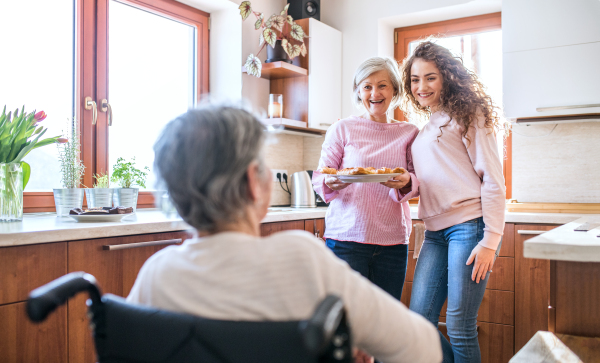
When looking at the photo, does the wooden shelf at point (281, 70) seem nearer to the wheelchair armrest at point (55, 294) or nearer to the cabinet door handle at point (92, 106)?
the cabinet door handle at point (92, 106)

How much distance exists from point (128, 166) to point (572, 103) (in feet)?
7.70

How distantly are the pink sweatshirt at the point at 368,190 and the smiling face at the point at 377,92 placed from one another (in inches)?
2.3

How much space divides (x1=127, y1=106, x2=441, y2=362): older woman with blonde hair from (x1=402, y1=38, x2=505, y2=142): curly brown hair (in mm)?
1097

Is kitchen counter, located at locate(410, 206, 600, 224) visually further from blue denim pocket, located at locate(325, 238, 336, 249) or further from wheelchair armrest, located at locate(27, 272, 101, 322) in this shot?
wheelchair armrest, located at locate(27, 272, 101, 322)

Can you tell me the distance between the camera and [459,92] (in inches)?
67.2

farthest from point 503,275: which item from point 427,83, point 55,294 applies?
point 55,294

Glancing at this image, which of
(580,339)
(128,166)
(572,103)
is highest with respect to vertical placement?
(572,103)

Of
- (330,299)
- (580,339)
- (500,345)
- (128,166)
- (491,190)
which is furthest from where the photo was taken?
(500,345)

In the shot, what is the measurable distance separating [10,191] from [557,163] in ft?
9.43

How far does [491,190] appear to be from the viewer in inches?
62.4

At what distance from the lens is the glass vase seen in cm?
177

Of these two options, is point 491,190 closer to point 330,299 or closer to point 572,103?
point 330,299

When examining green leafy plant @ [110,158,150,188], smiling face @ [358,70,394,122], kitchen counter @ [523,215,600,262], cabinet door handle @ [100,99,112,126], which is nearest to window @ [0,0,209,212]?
cabinet door handle @ [100,99,112,126]

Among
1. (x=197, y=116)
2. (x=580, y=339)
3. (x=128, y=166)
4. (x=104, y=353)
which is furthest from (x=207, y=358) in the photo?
(x=128, y=166)
